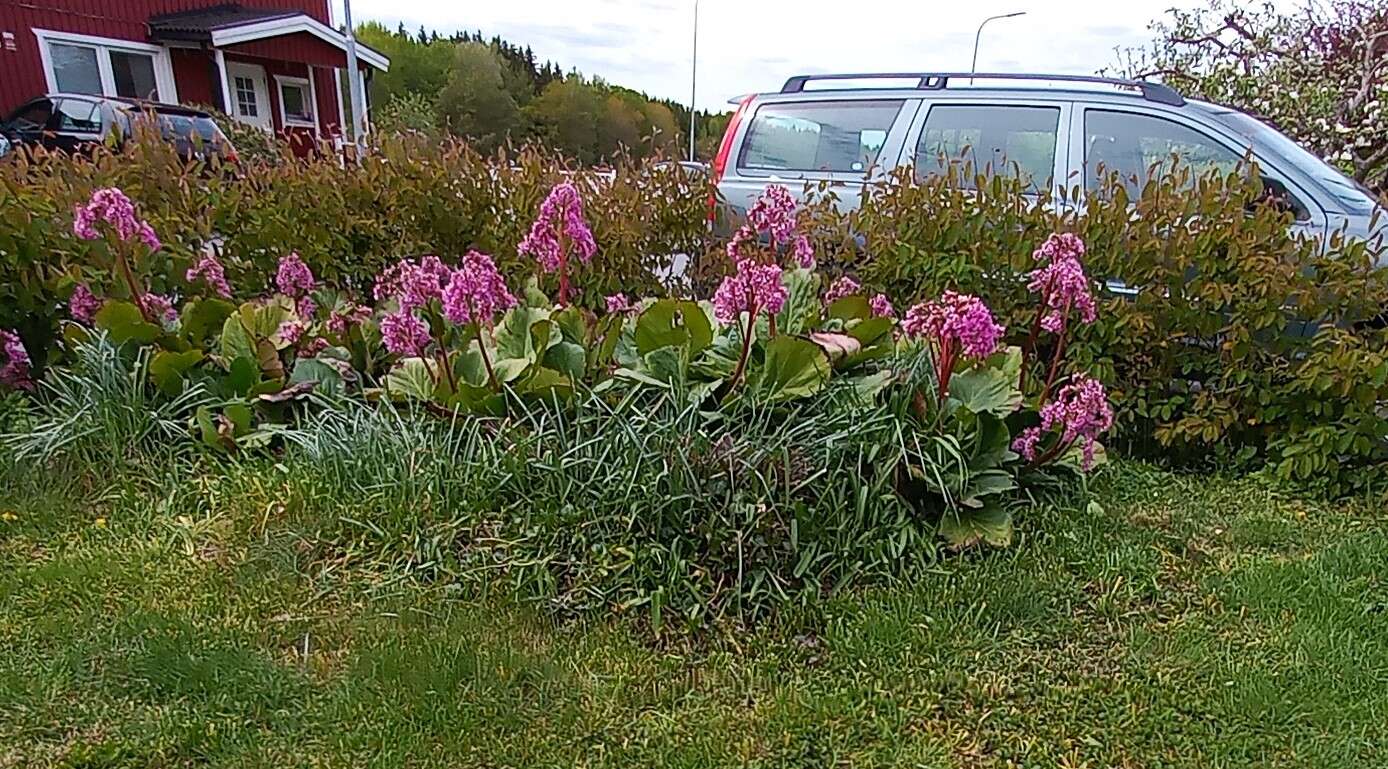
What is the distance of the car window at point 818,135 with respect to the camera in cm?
507

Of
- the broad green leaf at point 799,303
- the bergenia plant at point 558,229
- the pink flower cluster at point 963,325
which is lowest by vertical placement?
the broad green leaf at point 799,303

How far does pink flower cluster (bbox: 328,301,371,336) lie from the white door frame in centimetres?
1554

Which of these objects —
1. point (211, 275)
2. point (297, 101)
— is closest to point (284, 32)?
Answer: point (297, 101)

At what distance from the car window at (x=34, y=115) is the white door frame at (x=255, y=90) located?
5.45 metres

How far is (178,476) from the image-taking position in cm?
282

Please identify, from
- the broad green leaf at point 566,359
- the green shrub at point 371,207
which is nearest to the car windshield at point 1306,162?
the green shrub at point 371,207

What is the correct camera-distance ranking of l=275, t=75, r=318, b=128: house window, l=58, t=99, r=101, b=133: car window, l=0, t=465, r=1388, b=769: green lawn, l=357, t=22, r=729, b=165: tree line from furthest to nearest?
l=357, t=22, r=729, b=165: tree line, l=275, t=75, r=318, b=128: house window, l=58, t=99, r=101, b=133: car window, l=0, t=465, r=1388, b=769: green lawn

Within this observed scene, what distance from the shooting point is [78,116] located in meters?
11.0

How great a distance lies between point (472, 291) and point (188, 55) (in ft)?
56.0

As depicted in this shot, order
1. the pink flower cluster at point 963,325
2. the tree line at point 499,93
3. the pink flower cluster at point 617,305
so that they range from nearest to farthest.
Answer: the pink flower cluster at point 963,325 < the pink flower cluster at point 617,305 < the tree line at point 499,93

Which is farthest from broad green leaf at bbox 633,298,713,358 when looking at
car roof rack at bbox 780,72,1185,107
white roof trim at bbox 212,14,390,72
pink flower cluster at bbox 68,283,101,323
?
white roof trim at bbox 212,14,390,72

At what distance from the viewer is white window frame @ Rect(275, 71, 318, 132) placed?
18.0 m

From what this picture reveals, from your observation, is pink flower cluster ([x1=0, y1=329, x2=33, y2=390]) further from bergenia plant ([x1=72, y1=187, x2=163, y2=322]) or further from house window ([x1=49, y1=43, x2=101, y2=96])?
house window ([x1=49, y1=43, x2=101, y2=96])

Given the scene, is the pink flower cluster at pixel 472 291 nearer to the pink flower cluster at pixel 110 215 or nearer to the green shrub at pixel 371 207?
the pink flower cluster at pixel 110 215
